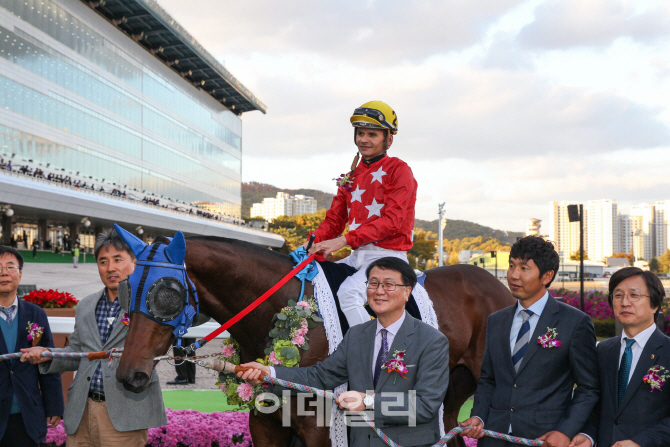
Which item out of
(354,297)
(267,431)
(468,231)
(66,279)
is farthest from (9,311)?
(468,231)

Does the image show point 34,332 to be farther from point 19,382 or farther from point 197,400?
point 197,400

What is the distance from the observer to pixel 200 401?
6707 mm

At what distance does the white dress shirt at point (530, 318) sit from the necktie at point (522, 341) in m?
0.01

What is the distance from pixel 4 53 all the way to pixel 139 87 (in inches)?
549

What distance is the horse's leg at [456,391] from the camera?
3827mm

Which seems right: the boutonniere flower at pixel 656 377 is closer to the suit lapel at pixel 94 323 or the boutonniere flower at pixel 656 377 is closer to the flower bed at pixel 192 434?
the suit lapel at pixel 94 323

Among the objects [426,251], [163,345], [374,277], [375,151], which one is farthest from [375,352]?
[426,251]

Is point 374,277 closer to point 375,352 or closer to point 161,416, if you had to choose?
point 375,352

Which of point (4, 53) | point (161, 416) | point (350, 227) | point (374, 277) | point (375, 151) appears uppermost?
point (4, 53)

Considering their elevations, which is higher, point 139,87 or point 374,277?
point 139,87

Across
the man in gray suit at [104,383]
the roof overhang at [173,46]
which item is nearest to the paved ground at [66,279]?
the man in gray suit at [104,383]

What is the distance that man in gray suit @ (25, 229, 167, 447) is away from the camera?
3.04 metres

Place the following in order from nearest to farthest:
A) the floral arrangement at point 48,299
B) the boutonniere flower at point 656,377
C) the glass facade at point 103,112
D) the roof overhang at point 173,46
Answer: the boutonniere flower at point 656,377 < the floral arrangement at point 48,299 < the glass facade at point 103,112 < the roof overhang at point 173,46

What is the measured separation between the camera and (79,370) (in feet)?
10.6
